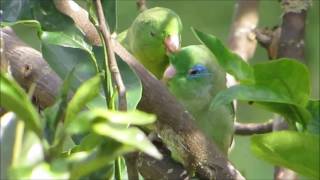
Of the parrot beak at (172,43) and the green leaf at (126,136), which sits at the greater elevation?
the green leaf at (126,136)

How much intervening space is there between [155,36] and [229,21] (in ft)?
1.98

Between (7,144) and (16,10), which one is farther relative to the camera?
(16,10)

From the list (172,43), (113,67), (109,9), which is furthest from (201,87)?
(113,67)

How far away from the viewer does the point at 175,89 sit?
90 cm

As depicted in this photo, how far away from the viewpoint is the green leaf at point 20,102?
304 mm

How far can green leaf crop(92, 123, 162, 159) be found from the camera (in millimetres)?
281

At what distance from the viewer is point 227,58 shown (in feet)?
1.33

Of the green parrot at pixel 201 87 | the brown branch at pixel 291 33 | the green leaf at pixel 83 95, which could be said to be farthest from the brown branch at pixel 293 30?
the green leaf at pixel 83 95

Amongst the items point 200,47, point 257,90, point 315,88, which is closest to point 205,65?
point 200,47

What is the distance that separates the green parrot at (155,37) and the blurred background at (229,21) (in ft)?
1.37

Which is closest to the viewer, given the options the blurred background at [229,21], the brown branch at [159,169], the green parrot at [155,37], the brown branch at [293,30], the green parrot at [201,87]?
the brown branch at [159,169]

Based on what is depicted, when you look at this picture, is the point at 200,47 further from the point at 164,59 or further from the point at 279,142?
the point at 279,142

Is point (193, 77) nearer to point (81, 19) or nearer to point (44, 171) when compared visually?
point (81, 19)

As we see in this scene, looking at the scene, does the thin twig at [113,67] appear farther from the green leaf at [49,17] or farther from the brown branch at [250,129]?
the brown branch at [250,129]
